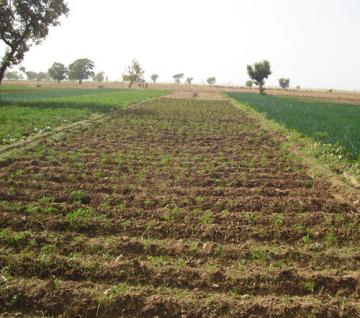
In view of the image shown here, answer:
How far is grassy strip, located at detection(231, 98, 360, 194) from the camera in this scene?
8367mm

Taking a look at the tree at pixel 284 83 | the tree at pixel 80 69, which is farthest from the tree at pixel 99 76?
the tree at pixel 284 83

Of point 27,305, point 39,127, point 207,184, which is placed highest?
point 39,127

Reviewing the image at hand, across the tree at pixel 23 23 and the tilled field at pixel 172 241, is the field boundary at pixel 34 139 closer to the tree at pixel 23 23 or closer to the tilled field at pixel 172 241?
the tilled field at pixel 172 241

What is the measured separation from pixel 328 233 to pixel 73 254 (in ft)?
14.0

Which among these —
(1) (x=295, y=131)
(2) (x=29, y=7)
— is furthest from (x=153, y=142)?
(2) (x=29, y=7)

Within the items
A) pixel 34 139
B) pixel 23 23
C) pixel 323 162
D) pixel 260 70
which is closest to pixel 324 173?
pixel 323 162

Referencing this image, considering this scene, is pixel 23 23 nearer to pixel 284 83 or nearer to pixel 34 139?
pixel 34 139

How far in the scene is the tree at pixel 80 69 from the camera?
123875 mm

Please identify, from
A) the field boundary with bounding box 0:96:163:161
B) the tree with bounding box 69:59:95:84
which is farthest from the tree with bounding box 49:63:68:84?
the field boundary with bounding box 0:96:163:161

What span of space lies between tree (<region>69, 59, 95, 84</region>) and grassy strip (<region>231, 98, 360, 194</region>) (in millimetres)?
121264

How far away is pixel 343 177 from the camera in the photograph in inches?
344

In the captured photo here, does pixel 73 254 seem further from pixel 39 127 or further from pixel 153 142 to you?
pixel 39 127

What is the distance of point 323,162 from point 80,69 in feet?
418

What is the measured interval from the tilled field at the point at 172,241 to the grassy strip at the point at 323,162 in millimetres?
661
